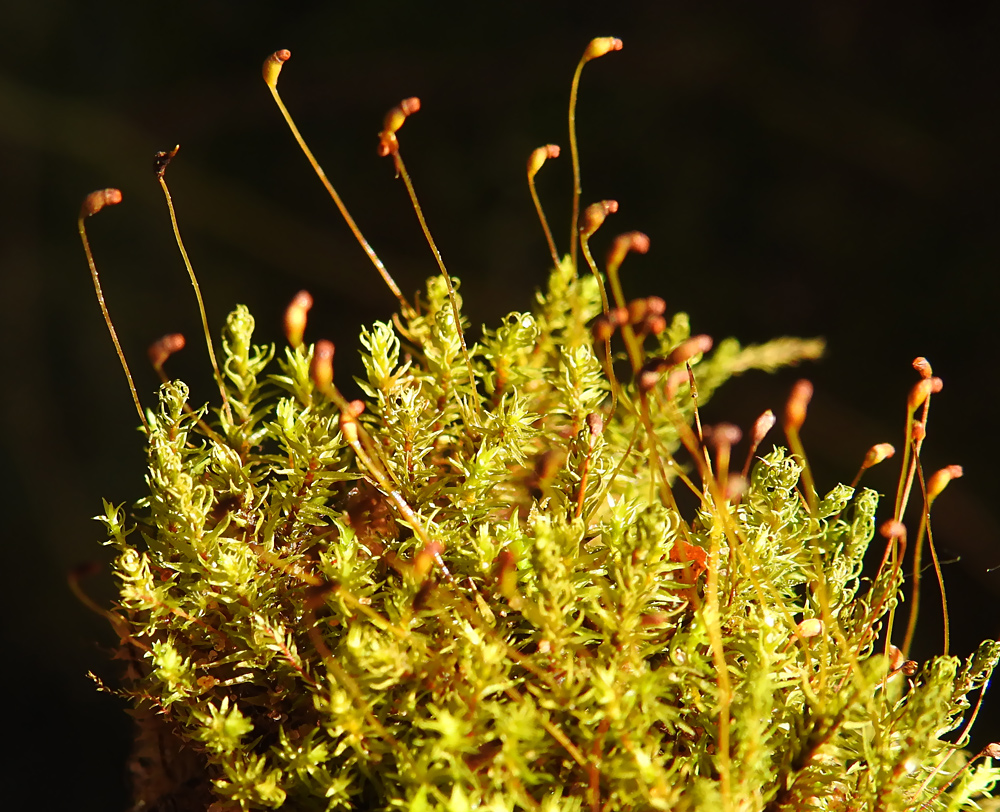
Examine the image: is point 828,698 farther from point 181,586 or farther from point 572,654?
point 181,586

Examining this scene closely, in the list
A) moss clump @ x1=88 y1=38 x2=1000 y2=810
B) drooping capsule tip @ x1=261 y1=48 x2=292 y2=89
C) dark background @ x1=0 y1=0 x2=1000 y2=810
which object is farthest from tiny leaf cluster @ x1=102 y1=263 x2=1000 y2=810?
dark background @ x1=0 y1=0 x2=1000 y2=810

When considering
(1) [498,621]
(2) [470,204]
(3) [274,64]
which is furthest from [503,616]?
(2) [470,204]

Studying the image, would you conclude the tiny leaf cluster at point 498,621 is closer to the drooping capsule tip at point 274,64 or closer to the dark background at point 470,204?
the drooping capsule tip at point 274,64

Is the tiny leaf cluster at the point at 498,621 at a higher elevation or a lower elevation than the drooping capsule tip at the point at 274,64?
lower

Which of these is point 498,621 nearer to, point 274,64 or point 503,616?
point 503,616

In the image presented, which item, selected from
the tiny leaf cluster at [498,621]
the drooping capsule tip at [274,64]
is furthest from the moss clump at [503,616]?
the drooping capsule tip at [274,64]

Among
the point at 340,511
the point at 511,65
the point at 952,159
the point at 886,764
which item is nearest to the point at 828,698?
the point at 886,764
